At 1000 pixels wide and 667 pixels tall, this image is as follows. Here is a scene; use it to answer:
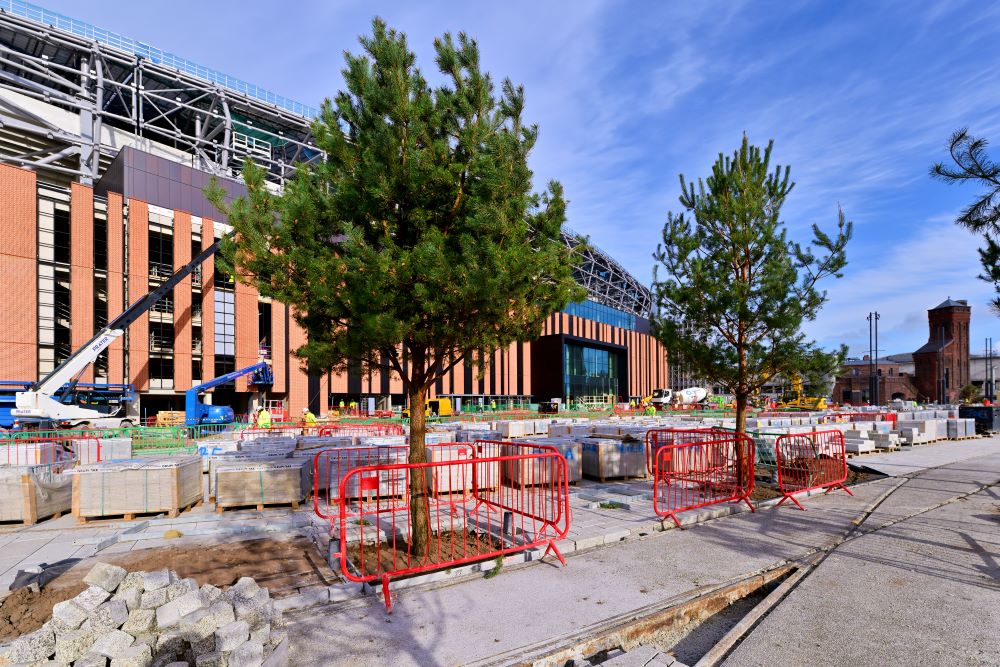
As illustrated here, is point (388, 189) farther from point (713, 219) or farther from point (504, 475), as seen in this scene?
point (713, 219)

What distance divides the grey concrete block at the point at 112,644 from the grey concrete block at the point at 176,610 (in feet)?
0.88

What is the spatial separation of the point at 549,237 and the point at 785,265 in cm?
672

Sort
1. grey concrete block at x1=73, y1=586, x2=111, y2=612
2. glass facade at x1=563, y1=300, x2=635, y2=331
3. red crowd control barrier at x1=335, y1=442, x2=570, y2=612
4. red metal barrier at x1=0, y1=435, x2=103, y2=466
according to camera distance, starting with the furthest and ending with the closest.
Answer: glass facade at x1=563, y1=300, x2=635, y2=331 < red metal barrier at x1=0, y1=435, x2=103, y2=466 < red crowd control barrier at x1=335, y1=442, x2=570, y2=612 < grey concrete block at x1=73, y1=586, x2=111, y2=612

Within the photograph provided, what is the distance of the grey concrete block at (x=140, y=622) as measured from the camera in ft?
13.9

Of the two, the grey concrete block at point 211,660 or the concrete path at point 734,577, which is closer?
the grey concrete block at point 211,660

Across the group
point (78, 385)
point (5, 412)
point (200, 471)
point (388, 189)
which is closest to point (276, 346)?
point (78, 385)

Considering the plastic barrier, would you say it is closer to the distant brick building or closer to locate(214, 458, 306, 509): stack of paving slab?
locate(214, 458, 306, 509): stack of paving slab

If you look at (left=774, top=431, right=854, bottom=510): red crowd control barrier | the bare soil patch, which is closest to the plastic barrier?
the bare soil patch

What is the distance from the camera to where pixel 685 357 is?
12.0 m

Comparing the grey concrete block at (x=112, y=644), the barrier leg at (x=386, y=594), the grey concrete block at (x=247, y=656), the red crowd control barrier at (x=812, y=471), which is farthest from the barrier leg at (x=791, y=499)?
the grey concrete block at (x=112, y=644)

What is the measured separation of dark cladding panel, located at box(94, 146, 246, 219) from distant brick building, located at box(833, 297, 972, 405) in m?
95.5

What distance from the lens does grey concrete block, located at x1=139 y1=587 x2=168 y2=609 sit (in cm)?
446

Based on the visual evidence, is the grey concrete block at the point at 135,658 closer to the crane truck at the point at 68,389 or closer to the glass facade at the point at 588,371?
the crane truck at the point at 68,389

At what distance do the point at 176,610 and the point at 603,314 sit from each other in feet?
248
